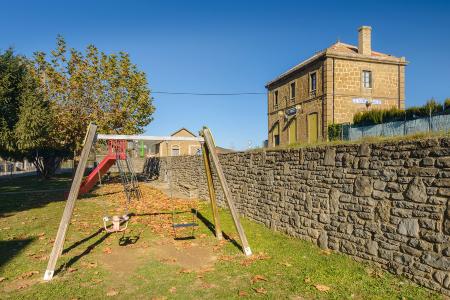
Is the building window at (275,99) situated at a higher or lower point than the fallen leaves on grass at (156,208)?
higher

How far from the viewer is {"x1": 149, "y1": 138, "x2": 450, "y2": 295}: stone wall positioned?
4828 mm

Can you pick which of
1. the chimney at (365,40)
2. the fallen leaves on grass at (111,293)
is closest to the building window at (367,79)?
the chimney at (365,40)

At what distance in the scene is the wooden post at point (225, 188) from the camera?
277 inches

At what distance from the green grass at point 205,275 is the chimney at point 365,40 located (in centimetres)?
2264

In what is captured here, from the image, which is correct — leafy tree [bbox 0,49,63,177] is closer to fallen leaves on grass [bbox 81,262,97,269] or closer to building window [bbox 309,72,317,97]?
fallen leaves on grass [bbox 81,262,97,269]

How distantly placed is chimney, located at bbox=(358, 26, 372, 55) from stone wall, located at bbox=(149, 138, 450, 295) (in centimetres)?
2101

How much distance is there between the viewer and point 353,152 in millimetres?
6461

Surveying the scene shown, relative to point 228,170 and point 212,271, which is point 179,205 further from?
point 212,271

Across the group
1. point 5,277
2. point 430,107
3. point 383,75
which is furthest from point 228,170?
point 383,75

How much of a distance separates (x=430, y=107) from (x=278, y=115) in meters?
17.7

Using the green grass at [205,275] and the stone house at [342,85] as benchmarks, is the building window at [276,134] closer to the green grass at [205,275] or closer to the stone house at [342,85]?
the stone house at [342,85]

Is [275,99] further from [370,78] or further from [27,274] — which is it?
[27,274]

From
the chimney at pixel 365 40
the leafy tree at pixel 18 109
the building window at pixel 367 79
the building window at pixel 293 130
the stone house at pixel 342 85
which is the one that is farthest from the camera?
the building window at pixel 293 130

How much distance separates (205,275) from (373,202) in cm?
334
